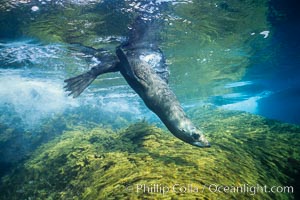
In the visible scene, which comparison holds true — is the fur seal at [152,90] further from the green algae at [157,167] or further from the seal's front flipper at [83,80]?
the green algae at [157,167]

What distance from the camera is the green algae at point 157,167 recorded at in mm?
4512

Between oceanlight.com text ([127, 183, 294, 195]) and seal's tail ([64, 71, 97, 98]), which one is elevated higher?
seal's tail ([64, 71, 97, 98])

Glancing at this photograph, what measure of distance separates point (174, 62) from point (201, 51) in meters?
2.18

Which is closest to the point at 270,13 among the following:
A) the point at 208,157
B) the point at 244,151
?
the point at 244,151

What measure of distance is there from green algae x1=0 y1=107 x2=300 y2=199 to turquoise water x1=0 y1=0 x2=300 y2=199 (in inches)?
111

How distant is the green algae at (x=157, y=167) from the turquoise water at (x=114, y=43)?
2.81 m

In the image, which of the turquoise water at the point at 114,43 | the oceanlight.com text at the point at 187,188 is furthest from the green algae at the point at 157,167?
the turquoise water at the point at 114,43

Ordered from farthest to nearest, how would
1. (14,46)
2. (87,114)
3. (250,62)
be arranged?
(87,114)
(250,62)
(14,46)

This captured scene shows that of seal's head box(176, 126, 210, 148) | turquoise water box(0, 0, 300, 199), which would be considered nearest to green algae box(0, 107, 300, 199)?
seal's head box(176, 126, 210, 148)

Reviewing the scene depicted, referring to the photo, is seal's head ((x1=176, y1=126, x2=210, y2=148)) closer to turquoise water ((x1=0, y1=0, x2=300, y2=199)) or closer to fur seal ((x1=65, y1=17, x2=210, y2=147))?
fur seal ((x1=65, y1=17, x2=210, y2=147))

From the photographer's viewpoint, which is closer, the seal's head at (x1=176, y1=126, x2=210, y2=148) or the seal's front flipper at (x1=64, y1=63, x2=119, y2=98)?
the seal's head at (x1=176, y1=126, x2=210, y2=148)

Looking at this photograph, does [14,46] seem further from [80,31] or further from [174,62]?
[174,62]

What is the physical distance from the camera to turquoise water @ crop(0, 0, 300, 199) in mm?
9188

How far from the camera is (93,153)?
23.2 feet
